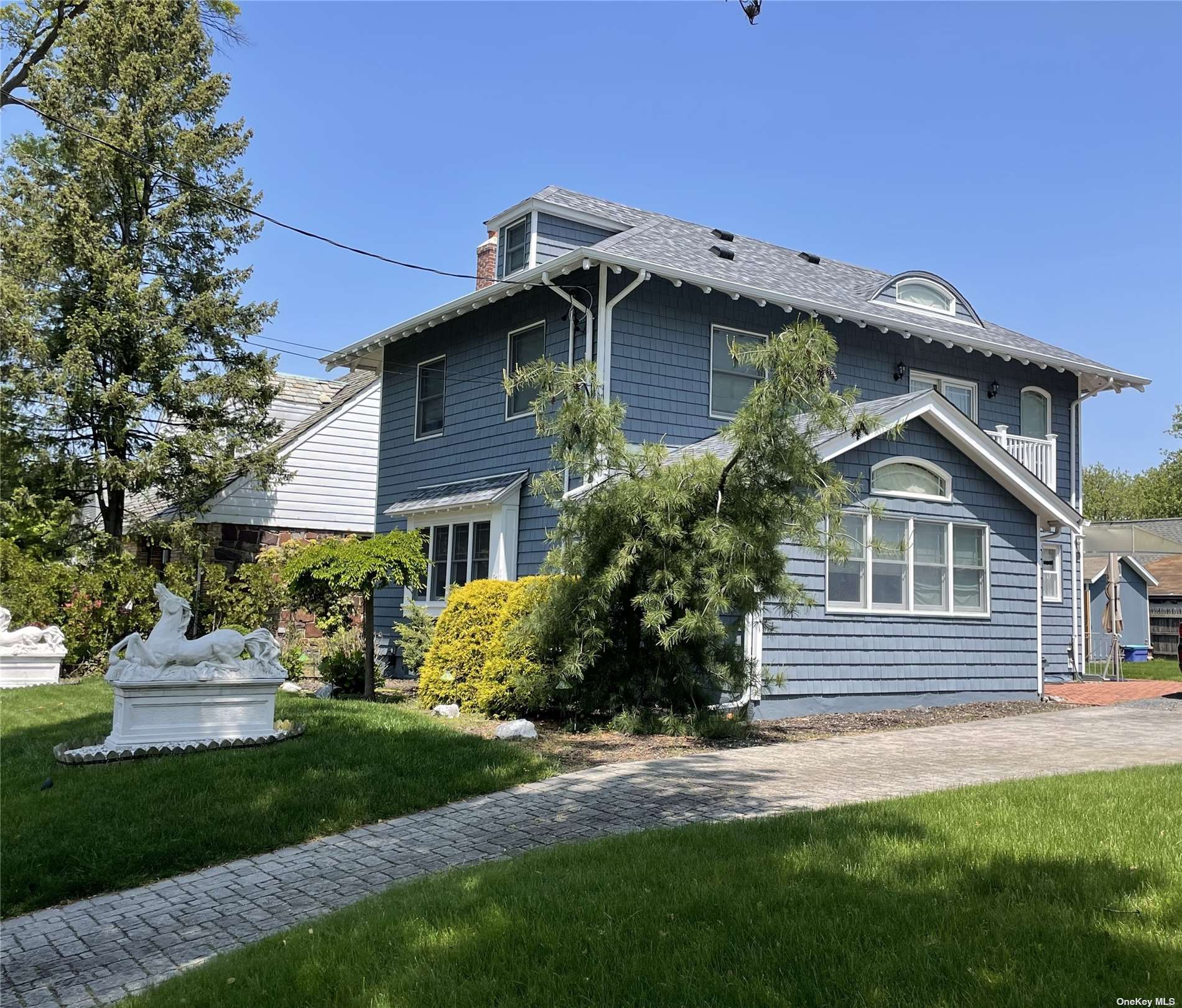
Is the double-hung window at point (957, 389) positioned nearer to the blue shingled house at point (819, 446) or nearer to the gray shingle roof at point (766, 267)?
the blue shingled house at point (819, 446)

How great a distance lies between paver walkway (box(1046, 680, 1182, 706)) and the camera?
14531 millimetres

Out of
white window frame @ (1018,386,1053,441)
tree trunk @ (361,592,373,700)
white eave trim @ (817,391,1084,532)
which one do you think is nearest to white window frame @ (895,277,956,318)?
white window frame @ (1018,386,1053,441)

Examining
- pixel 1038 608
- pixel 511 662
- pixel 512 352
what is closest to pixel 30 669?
pixel 511 662

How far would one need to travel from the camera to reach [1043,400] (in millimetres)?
18734

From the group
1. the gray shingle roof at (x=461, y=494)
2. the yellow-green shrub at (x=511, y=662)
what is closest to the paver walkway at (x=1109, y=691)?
the yellow-green shrub at (x=511, y=662)

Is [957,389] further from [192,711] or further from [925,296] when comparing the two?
[192,711]

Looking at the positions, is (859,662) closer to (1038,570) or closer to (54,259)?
(1038,570)

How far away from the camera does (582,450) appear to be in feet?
33.9

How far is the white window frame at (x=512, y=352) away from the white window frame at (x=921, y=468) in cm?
496

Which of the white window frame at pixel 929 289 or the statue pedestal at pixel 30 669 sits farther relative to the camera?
the white window frame at pixel 929 289

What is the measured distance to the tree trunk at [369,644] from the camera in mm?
12586

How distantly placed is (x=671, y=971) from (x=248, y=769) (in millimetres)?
5296

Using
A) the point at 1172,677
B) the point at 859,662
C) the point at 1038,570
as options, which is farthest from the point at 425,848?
the point at 1172,677

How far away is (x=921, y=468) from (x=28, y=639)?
12696 mm
